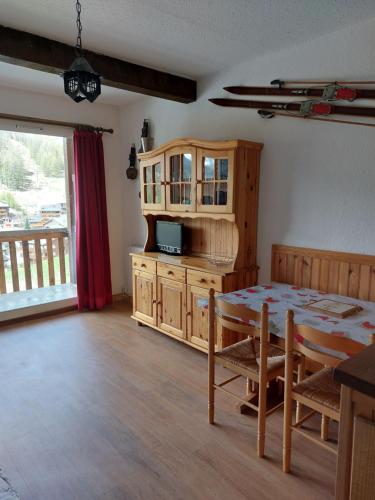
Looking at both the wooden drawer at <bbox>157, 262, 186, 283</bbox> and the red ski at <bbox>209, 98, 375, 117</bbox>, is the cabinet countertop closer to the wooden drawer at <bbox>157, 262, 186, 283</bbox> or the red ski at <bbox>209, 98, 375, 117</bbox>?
the wooden drawer at <bbox>157, 262, 186, 283</bbox>

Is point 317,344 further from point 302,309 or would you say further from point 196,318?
point 196,318

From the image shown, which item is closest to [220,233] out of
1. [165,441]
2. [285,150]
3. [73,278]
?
[285,150]

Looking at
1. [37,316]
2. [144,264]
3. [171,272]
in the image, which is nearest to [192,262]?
[171,272]

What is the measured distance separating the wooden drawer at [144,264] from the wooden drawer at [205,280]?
506mm

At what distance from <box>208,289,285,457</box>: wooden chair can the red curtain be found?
239 centimetres

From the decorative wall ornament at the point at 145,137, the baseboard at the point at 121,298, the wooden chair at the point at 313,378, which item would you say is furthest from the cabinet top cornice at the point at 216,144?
the baseboard at the point at 121,298

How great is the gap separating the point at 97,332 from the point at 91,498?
1.99m

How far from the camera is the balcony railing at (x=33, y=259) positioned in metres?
3.76

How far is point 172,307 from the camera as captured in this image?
10.3 ft

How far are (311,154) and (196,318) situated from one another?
159cm

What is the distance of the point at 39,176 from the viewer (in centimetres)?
387

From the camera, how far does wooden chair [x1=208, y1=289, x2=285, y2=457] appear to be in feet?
5.69

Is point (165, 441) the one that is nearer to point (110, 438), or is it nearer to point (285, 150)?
point (110, 438)

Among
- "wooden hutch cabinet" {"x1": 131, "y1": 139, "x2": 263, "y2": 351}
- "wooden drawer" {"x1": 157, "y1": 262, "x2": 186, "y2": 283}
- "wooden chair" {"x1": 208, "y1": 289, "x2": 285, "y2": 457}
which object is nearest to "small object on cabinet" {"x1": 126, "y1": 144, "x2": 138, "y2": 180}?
"wooden hutch cabinet" {"x1": 131, "y1": 139, "x2": 263, "y2": 351}
